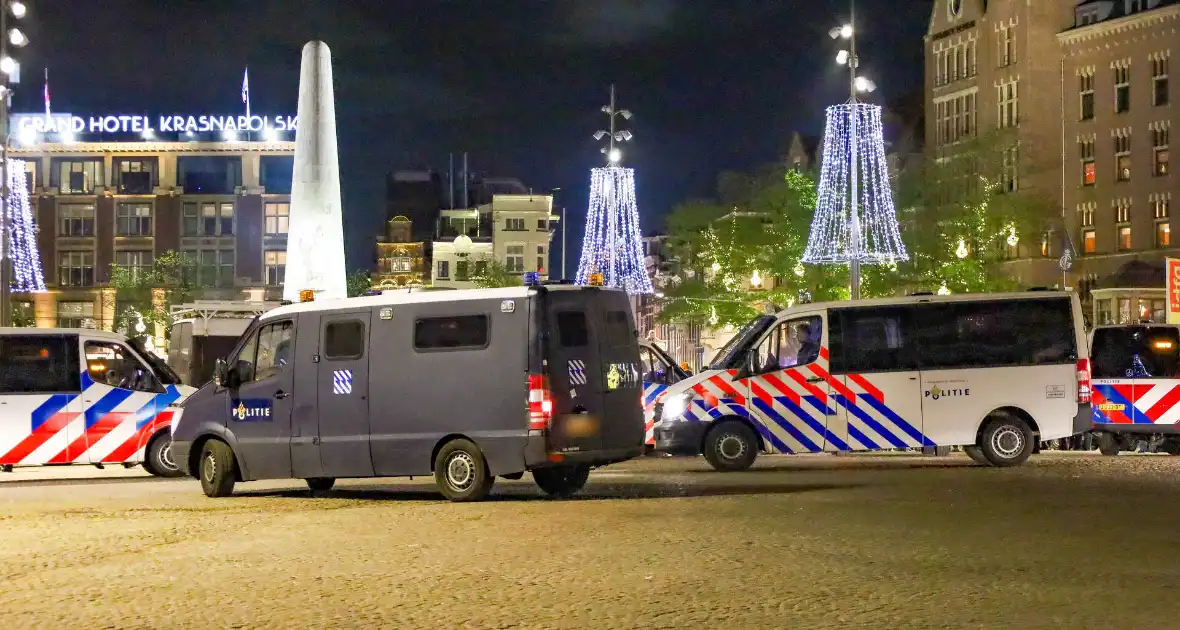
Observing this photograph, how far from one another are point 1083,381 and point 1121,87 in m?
46.8

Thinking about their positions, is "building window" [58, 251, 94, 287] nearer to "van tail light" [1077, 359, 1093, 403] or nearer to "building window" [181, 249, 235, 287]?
"building window" [181, 249, 235, 287]

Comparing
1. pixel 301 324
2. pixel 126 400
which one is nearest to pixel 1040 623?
pixel 301 324

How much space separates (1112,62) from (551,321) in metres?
55.2

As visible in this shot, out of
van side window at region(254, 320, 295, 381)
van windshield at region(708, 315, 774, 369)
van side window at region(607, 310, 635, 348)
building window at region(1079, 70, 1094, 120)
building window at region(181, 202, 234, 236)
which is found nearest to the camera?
van side window at region(607, 310, 635, 348)

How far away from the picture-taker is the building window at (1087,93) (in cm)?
6862

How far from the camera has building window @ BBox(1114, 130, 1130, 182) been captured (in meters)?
66.6

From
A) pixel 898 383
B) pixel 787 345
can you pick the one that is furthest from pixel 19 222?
pixel 898 383

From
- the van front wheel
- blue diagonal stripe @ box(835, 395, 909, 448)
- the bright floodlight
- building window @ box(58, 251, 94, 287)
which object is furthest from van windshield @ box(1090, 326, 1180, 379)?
the bright floodlight

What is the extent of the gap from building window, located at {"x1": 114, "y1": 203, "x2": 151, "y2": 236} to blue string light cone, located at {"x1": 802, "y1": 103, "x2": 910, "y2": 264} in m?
58.0

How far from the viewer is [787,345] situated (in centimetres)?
2412

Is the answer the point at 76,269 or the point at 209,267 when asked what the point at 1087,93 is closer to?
the point at 209,267

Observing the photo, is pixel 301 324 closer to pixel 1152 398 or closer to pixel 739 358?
pixel 739 358

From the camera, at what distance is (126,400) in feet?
80.4

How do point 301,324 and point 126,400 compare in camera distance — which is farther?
point 126,400
